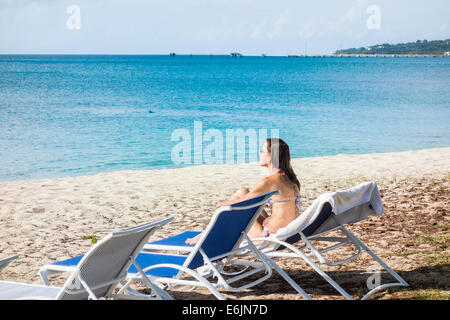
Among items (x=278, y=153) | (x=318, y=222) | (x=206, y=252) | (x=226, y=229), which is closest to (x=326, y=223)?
(x=318, y=222)

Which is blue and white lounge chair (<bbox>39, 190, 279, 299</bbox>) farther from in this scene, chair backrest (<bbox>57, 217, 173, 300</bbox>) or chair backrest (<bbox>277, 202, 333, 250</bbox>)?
chair backrest (<bbox>277, 202, 333, 250</bbox>)

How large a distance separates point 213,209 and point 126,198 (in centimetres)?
159

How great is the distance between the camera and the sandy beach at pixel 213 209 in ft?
15.0

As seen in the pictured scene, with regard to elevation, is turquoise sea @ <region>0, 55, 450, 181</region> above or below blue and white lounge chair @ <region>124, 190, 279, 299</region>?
below

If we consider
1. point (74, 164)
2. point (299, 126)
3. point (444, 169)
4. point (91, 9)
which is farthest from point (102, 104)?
point (91, 9)

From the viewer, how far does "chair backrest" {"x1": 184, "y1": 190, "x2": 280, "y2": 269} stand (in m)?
3.41

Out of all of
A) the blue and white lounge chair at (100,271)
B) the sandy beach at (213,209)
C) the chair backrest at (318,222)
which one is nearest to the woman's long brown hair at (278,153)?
the chair backrest at (318,222)

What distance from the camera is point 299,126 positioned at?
2555 centimetres

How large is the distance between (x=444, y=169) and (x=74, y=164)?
1024 centimetres

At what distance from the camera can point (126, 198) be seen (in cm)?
840

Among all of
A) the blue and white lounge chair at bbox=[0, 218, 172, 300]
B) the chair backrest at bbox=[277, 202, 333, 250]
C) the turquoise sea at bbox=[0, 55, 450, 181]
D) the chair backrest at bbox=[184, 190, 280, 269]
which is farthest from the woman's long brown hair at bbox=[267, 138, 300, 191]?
the turquoise sea at bbox=[0, 55, 450, 181]

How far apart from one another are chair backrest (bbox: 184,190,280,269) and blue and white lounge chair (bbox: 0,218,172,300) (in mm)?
375

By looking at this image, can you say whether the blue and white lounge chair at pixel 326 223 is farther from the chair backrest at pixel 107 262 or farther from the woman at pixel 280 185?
the chair backrest at pixel 107 262
